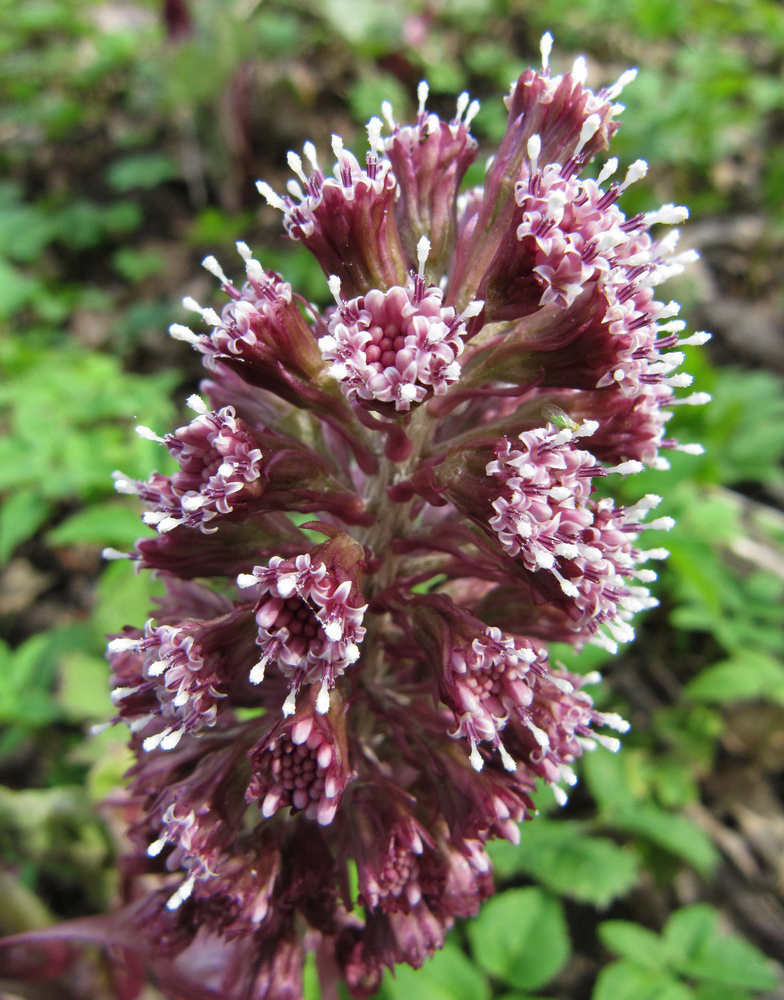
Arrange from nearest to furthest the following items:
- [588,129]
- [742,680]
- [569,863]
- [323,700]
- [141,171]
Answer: [323,700]
[588,129]
[569,863]
[742,680]
[141,171]

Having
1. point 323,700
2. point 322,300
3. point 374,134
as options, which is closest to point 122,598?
point 323,700

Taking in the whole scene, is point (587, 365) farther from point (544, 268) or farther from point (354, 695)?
point (354, 695)

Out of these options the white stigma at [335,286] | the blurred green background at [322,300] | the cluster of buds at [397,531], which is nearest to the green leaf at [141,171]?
the blurred green background at [322,300]

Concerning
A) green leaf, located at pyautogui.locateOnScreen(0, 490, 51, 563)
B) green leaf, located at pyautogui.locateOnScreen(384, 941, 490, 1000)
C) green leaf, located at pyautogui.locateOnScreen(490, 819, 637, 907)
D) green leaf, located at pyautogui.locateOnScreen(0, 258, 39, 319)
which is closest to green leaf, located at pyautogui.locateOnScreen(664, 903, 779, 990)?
green leaf, located at pyautogui.locateOnScreen(490, 819, 637, 907)

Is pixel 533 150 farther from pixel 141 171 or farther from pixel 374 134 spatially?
pixel 141 171

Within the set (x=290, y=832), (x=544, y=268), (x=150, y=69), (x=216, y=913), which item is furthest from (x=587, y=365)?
(x=150, y=69)

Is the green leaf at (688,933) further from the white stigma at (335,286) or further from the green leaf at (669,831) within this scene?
the white stigma at (335,286)
